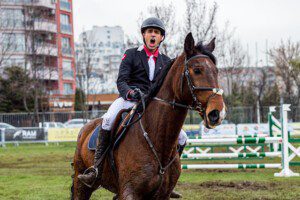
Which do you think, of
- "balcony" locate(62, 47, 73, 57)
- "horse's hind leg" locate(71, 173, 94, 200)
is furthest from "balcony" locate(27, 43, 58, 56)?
"horse's hind leg" locate(71, 173, 94, 200)

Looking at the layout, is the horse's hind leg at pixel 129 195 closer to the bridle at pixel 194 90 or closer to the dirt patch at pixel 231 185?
the bridle at pixel 194 90

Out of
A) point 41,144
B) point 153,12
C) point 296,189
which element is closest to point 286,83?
point 153,12

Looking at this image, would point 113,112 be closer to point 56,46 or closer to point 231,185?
point 231,185

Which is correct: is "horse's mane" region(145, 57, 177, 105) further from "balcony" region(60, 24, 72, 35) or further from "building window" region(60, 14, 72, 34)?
"building window" region(60, 14, 72, 34)

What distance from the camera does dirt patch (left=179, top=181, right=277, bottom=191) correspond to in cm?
1324

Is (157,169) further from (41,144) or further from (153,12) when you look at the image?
(41,144)

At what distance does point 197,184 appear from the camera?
555 inches

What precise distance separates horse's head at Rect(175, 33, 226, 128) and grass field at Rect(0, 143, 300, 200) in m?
6.15

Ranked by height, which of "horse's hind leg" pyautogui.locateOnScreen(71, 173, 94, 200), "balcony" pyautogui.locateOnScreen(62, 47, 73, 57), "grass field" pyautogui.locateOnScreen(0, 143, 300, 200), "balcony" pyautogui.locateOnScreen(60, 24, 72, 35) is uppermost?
"balcony" pyautogui.locateOnScreen(60, 24, 72, 35)

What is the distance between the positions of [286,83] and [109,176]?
40.3 m

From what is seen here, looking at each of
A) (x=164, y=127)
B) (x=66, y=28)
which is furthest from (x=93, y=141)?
(x=66, y=28)

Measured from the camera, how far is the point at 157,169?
20.5 ft

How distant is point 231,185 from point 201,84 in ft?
27.5

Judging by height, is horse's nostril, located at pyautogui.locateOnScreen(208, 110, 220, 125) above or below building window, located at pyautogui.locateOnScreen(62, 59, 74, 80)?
below
